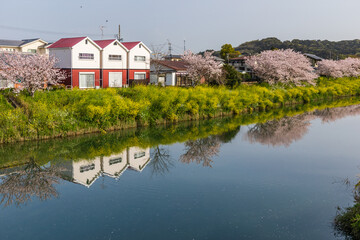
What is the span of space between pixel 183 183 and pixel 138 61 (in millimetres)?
26450

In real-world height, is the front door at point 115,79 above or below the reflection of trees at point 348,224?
above

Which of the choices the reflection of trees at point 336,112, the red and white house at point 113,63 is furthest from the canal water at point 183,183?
the red and white house at point 113,63

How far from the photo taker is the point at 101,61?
34656mm

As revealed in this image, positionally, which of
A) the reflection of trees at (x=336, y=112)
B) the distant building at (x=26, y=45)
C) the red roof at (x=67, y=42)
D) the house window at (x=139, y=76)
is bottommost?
the reflection of trees at (x=336, y=112)

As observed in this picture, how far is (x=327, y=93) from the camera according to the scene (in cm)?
4603

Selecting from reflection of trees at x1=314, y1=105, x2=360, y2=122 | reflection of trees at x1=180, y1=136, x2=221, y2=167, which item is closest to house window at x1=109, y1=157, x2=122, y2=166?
reflection of trees at x1=180, y1=136, x2=221, y2=167

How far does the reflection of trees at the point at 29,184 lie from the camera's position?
12.3 m

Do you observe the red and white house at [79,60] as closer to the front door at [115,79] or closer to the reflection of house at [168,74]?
the front door at [115,79]

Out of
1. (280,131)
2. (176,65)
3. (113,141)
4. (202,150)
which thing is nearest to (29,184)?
(113,141)

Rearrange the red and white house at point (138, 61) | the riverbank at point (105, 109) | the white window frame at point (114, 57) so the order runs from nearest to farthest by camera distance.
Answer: the riverbank at point (105, 109) < the white window frame at point (114, 57) < the red and white house at point (138, 61)

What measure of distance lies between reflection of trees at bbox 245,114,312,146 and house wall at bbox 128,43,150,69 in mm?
16349

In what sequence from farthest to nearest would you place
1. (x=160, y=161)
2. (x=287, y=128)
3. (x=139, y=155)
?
(x=287, y=128) → (x=139, y=155) → (x=160, y=161)

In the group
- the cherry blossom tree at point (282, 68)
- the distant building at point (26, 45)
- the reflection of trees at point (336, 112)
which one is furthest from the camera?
the distant building at point (26, 45)

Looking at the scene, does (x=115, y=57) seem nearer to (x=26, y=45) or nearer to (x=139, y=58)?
(x=139, y=58)
